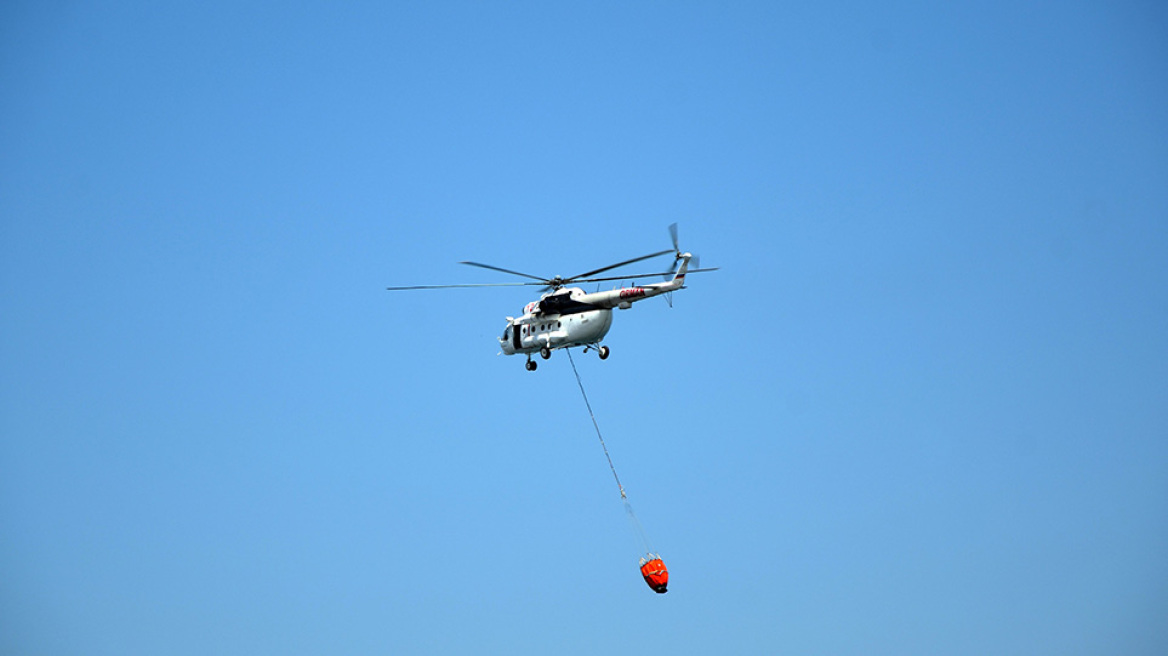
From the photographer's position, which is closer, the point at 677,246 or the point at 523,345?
the point at 677,246

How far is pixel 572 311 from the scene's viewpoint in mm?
62344

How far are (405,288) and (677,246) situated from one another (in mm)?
12773

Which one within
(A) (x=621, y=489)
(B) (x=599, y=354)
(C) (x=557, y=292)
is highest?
(C) (x=557, y=292)

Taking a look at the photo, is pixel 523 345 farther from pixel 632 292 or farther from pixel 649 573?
pixel 649 573

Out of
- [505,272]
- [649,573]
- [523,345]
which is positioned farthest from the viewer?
[523,345]

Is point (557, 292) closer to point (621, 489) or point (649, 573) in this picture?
point (621, 489)

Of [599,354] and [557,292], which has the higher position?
[557,292]

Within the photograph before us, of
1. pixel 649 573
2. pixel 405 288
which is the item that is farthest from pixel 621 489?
pixel 405 288

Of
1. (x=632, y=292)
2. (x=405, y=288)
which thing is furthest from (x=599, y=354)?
(x=405, y=288)

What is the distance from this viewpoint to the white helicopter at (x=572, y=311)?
59344 mm

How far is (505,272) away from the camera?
61.1m

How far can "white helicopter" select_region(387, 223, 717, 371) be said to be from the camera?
59.3m

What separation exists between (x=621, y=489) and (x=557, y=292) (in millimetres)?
10580

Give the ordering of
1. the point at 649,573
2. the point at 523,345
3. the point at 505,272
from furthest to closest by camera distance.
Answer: the point at 523,345 < the point at 505,272 < the point at 649,573
